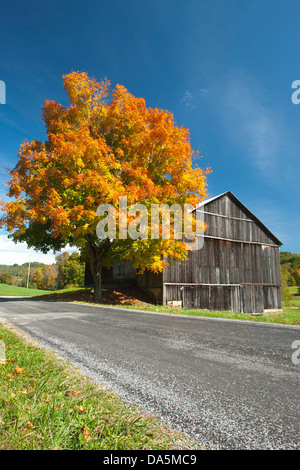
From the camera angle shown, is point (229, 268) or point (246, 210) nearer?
point (229, 268)

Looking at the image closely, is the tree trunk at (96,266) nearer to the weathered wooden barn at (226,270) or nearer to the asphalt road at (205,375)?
the weathered wooden barn at (226,270)

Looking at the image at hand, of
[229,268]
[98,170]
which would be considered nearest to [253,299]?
[229,268]

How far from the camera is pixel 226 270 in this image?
2419cm

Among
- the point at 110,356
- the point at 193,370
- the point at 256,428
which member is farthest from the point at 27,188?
the point at 256,428

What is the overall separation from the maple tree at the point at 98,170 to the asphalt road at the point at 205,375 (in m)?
9.17

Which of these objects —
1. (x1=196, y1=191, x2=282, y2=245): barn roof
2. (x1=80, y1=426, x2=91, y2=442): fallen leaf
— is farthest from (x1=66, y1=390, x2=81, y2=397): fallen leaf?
(x1=196, y1=191, x2=282, y2=245): barn roof

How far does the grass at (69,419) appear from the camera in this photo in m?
2.10

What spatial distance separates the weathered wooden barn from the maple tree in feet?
16.6

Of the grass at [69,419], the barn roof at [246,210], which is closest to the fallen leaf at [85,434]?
the grass at [69,419]

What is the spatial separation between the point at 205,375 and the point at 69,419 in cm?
194

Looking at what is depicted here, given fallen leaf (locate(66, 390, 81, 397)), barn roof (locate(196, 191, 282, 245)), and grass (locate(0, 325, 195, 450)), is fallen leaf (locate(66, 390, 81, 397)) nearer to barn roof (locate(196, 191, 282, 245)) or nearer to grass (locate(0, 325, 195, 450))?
grass (locate(0, 325, 195, 450))

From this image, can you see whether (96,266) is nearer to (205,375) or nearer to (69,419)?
(205,375)

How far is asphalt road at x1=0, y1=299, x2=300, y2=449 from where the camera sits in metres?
2.34

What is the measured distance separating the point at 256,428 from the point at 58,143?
54.2 ft
